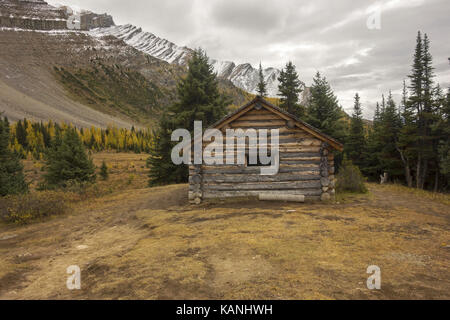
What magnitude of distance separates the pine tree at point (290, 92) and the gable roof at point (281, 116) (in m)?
17.6

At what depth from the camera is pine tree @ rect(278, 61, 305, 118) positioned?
28.0 m

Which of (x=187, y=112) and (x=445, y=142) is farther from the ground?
(x=187, y=112)

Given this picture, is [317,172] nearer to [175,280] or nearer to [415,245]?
[415,245]

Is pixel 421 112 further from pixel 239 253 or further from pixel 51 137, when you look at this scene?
pixel 51 137

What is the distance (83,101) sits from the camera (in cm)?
17125

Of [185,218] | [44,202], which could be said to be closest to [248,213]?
[185,218]

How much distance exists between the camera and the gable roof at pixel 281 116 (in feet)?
35.9

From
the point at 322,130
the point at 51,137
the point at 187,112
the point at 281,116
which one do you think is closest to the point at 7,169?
the point at 187,112

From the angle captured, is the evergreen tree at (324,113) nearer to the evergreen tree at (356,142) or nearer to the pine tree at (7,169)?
the evergreen tree at (356,142)

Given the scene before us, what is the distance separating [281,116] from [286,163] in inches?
85.4

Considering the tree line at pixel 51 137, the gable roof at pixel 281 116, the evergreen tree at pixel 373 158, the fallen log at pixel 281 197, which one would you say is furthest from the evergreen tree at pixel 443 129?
the tree line at pixel 51 137

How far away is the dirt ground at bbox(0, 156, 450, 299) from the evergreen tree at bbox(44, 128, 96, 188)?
11.8 m

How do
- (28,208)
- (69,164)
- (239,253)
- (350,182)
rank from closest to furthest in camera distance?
(239,253) → (28,208) → (350,182) → (69,164)

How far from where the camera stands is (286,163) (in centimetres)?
1120
